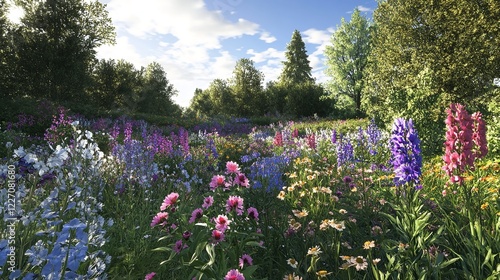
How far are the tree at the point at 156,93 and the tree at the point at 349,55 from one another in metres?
19.5

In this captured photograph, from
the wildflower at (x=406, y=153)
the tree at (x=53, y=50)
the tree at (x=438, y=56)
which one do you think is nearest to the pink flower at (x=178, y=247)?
the wildflower at (x=406, y=153)

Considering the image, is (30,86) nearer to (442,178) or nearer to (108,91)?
(108,91)

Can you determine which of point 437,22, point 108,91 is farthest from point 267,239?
point 108,91

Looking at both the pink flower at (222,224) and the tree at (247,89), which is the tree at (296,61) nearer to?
the tree at (247,89)

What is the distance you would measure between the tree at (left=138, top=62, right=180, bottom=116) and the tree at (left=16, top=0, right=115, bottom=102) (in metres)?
9.87

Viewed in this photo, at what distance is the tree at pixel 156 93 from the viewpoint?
36625mm

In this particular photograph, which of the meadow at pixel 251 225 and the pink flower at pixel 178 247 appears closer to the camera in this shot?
the meadow at pixel 251 225

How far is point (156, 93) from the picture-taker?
3838 centimetres

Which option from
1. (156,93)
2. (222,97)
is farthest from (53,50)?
(222,97)

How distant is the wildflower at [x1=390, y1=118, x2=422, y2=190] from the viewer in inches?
116

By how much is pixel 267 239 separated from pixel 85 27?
29619 mm

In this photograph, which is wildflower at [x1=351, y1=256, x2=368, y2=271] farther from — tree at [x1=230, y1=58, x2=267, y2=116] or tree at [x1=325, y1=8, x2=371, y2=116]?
tree at [x1=230, y1=58, x2=267, y2=116]

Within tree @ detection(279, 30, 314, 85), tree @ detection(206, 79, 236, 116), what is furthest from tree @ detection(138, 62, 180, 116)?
tree @ detection(279, 30, 314, 85)

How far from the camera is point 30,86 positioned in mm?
25094
